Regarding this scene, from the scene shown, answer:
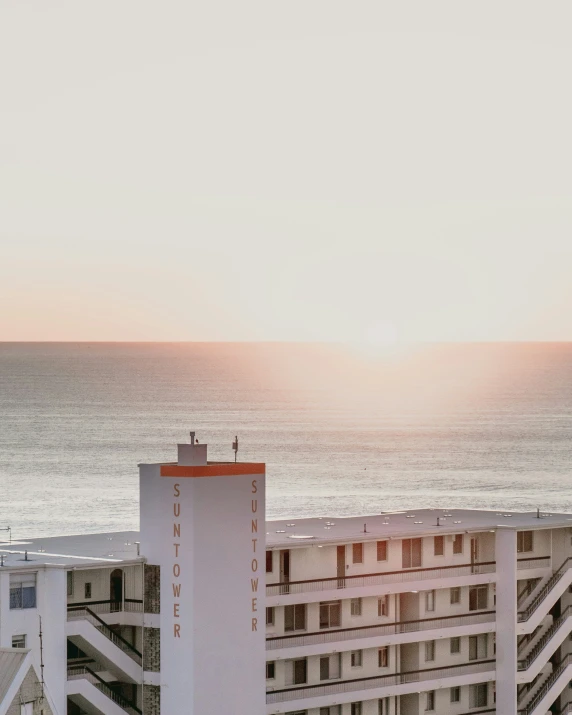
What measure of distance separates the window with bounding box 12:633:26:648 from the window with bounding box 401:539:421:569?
18.1m

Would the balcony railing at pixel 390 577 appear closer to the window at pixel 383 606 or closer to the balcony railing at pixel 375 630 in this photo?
the window at pixel 383 606

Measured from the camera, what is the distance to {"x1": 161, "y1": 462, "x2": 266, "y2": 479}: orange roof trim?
2419 inches

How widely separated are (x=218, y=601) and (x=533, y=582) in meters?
18.5

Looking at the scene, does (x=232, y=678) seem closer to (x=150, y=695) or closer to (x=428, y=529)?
(x=150, y=695)

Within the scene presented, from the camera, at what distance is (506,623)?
73000 mm

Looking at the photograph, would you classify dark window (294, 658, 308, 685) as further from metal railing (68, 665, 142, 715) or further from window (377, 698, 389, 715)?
metal railing (68, 665, 142, 715)

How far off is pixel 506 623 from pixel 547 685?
352cm

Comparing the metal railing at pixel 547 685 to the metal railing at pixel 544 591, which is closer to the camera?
the metal railing at pixel 547 685

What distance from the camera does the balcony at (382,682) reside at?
219 ft

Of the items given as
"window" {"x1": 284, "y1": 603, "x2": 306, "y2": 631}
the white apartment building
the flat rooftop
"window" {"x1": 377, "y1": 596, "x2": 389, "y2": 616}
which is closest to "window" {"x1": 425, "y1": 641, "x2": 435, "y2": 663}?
the white apartment building

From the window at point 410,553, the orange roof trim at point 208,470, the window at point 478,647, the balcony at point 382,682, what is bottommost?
the balcony at point 382,682

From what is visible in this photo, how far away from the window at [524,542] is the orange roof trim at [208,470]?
16.1m

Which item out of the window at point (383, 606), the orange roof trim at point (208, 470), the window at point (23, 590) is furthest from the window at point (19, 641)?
the window at point (383, 606)

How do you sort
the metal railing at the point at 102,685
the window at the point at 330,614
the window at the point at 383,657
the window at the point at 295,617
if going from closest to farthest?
the metal railing at the point at 102,685
the window at the point at 295,617
the window at the point at 330,614
the window at the point at 383,657
